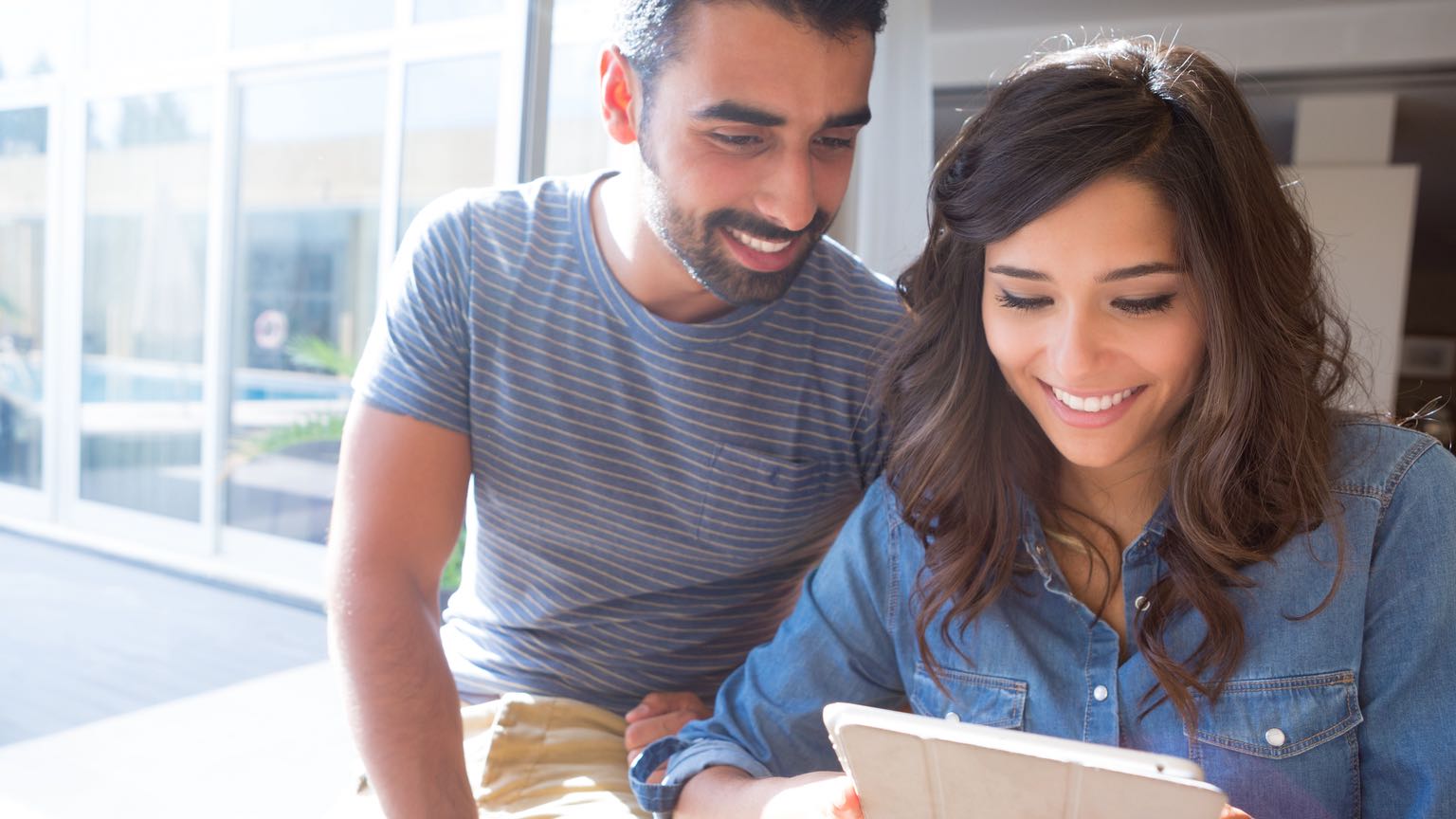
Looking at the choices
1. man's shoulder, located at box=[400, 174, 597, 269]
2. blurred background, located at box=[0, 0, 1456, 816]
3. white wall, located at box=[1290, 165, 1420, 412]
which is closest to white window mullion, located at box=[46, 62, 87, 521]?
blurred background, located at box=[0, 0, 1456, 816]

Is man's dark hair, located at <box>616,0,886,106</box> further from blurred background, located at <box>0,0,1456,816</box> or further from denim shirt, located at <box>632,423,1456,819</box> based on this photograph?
denim shirt, located at <box>632,423,1456,819</box>

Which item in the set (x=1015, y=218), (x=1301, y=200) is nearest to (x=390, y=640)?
(x=1015, y=218)

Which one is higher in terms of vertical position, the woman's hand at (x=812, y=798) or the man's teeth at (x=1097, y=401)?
the man's teeth at (x=1097, y=401)

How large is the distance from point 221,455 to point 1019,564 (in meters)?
2.29

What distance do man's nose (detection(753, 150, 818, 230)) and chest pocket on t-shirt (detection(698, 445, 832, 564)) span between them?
28 cm

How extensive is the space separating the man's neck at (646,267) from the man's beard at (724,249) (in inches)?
1.3

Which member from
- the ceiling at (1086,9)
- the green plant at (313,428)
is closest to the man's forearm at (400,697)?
the green plant at (313,428)

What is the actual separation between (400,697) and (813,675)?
467mm

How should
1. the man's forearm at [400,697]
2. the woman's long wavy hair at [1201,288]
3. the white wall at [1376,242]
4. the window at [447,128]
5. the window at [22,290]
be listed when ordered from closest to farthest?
the woman's long wavy hair at [1201,288] → the man's forearm at [400,697] → the window at [22,290] → the window at [447,128] → the white wall at [1376,242]

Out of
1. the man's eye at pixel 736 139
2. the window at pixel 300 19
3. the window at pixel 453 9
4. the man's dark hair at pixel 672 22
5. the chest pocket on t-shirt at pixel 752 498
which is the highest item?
the window at pixel 453 9

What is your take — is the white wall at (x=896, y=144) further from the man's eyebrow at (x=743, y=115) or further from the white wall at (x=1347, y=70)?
the man's eyebrow at (x=743, y=115)

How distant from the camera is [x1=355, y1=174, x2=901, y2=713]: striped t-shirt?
1.42 metres

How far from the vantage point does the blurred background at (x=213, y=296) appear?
1.89 metres

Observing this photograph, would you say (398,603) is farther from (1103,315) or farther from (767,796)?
(1103,315)
